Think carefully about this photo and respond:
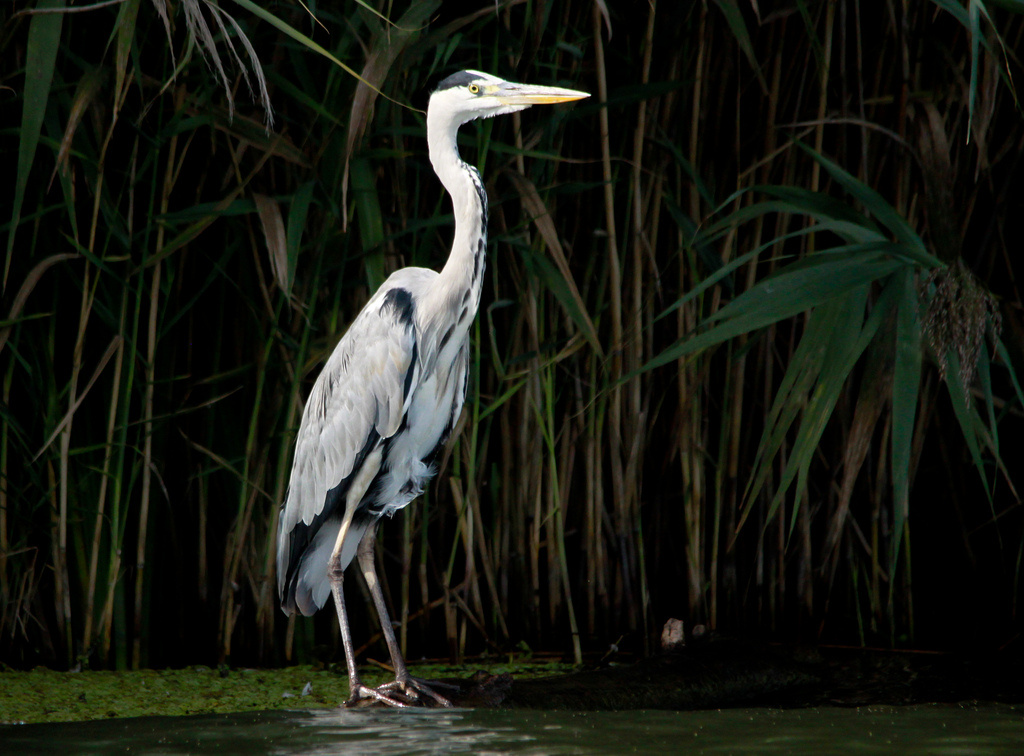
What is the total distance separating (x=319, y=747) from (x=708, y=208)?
7.06 feet

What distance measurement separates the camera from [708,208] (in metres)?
3.36

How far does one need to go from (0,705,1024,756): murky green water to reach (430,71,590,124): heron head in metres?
1.46

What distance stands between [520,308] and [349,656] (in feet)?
3.75

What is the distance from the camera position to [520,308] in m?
3.14

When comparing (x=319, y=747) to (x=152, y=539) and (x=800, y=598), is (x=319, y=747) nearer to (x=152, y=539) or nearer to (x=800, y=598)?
(x=152, y=539)

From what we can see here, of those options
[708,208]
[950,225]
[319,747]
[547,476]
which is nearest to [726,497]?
[547,476]

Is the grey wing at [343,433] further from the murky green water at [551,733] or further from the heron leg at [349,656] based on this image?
the murky green water at [551,733]

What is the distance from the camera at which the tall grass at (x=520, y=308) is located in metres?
2.80

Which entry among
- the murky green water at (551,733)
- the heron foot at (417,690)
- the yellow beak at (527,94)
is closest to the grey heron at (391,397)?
the yellow beak at (527,94)

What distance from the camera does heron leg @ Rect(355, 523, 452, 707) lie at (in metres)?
2.44

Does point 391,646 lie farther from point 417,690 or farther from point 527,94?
point 527,94

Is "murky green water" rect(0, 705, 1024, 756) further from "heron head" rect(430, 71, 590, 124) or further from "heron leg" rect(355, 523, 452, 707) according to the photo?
"heron head" rect(430, 71, 590, 124)

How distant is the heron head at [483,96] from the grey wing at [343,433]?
488 millimetres

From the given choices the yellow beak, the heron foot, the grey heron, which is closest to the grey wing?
the grey heron
